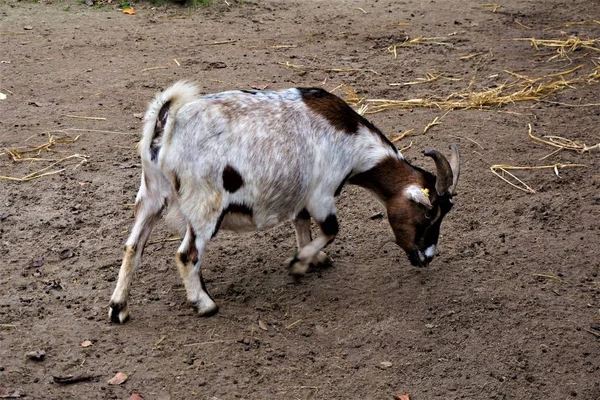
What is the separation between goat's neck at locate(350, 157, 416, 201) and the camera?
5410mm

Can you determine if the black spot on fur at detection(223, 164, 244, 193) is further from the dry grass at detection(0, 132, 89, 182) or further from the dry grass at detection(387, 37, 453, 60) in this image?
the dry grass at detection(387, 37, 453, 60)

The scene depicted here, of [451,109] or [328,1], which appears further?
[328,1]

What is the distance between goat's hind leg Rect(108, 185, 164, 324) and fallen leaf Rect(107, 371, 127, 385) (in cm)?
51

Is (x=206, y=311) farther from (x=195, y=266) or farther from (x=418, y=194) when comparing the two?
(x=418, y=194)

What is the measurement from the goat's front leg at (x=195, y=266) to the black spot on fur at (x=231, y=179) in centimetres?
21

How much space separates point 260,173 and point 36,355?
62.2 inches

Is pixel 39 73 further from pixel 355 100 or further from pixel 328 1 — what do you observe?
pixel 328 1

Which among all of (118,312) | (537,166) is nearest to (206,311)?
(118,312)

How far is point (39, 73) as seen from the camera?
854cm

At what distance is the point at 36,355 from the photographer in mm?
4566

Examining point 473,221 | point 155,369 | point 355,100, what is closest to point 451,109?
point 355,100

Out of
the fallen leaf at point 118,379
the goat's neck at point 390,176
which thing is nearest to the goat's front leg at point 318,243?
the goat's neck at point 390,176

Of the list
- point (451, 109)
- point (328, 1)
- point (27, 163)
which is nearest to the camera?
point (27, 163)

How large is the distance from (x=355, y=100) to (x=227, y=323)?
353cm
